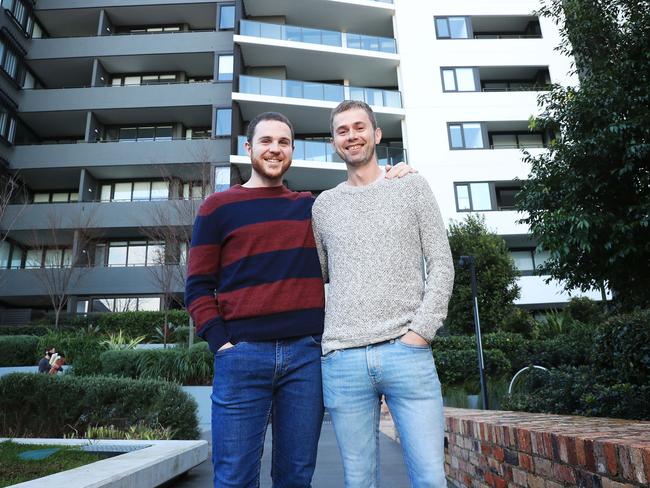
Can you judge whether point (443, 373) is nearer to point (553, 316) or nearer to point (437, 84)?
point (553, 316)

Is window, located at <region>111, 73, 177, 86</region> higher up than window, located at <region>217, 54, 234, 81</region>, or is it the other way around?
window, located at <region>111, 73, 177, 86</region>

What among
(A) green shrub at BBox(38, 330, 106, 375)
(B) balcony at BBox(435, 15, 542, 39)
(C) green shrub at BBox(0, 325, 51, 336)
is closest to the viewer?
(A) green shrub at BBox(38, 330, 106, 375)

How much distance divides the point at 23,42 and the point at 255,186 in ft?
97.1

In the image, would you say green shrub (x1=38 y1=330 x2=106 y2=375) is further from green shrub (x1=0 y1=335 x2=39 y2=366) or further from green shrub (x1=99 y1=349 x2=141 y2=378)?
green shrub (x1=99 y1=349 x2=141 y2=378)

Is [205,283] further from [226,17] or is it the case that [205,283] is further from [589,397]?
[226,17]

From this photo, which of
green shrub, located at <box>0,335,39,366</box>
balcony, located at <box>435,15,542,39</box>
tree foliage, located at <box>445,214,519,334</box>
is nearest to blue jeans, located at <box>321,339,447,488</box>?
tree foliage, located at <box>445,214,519,334</box>

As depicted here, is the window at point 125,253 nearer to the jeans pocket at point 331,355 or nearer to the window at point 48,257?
the window at point 48,257

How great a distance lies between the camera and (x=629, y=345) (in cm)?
493

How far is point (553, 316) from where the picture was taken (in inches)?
688

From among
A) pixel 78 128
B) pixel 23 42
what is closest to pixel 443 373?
pixel 78 128

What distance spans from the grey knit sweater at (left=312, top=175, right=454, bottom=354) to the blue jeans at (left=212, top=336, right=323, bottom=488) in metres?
0.20

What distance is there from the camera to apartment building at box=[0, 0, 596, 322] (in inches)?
869

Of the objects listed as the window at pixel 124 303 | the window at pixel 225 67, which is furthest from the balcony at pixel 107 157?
the window at pixel 124 303

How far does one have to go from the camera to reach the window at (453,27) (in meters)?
24.7
